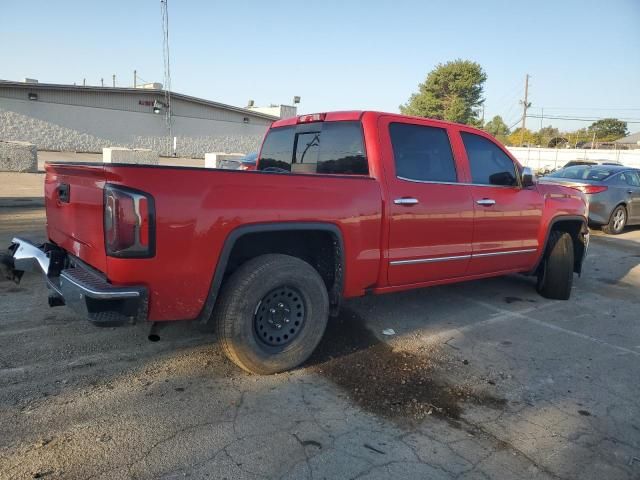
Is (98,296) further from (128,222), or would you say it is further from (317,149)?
(317,149)

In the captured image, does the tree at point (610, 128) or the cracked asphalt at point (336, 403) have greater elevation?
the tree at point (610, 128)

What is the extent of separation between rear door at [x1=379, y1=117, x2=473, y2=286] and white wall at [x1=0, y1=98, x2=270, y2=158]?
2944 cm

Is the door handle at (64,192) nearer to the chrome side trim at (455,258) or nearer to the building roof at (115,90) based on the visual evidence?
the chrome side trim at (455,258)

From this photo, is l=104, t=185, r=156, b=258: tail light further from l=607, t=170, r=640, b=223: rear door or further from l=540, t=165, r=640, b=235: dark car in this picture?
l=607, t=170, r=640, b=223: rear door

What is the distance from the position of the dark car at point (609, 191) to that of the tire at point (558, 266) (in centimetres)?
591

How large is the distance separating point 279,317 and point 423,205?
158cm

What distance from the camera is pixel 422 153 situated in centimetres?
440

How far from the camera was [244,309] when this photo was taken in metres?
3.27

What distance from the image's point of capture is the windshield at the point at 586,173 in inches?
463

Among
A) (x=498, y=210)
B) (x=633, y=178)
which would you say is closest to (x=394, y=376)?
(x=498, y=210)

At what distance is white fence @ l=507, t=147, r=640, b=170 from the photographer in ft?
124

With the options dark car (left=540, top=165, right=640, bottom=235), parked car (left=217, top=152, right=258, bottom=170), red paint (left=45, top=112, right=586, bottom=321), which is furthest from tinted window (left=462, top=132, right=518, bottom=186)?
dark car (left=540, top=165, right=640, bottom=235)

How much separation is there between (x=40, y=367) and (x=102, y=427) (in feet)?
3.22

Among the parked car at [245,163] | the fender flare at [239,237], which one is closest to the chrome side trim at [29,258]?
the fender flare at [239,237]
